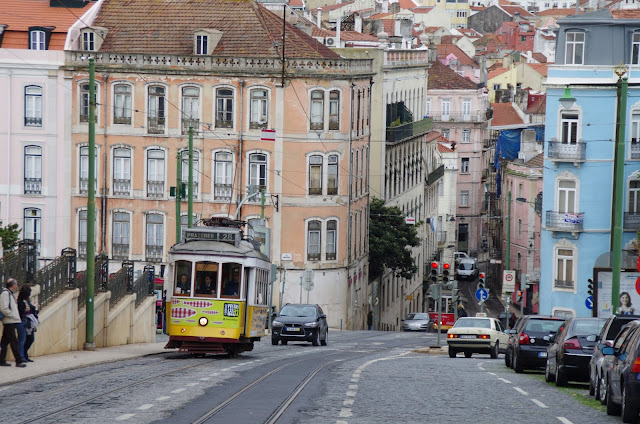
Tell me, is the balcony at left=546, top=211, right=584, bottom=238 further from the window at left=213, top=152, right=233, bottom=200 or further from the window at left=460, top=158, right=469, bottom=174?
the window at left=460, top=158, right=469, bottom=174

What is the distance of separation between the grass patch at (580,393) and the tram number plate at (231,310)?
7238 mm

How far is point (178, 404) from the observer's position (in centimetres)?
2003

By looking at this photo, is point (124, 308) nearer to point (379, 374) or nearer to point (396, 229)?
point (379, 374)

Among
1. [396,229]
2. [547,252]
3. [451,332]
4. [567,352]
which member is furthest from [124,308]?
[396,229]

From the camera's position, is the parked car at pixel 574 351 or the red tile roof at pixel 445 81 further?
the red tile roof at pixel 445 81

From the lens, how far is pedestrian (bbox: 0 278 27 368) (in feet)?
85.4

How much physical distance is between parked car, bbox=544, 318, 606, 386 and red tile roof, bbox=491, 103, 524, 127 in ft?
325

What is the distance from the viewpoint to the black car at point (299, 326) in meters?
46.3

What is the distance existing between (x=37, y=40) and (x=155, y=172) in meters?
9.00

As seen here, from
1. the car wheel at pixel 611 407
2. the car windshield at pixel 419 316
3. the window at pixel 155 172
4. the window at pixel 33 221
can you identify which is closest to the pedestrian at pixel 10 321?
the car wheel at pixel 611 407

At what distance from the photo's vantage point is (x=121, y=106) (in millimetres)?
69875

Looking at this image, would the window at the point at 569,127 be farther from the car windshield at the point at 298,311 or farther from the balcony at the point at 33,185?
the balcony at the point at 33,185

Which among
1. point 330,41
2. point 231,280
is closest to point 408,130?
point 330,41

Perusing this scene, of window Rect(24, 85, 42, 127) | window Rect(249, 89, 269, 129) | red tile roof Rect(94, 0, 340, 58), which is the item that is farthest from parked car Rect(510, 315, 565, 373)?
window Rect(24, 85, 42, 127)
